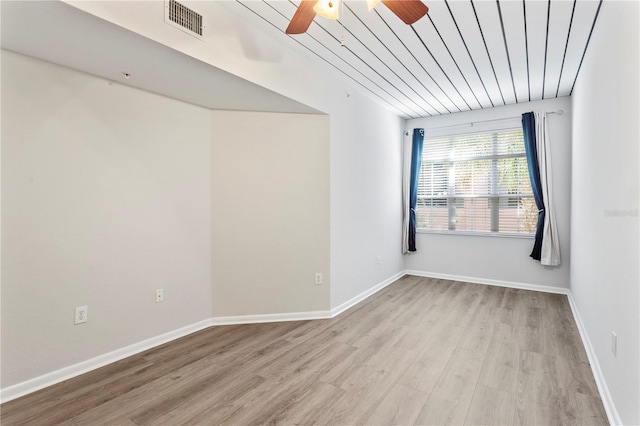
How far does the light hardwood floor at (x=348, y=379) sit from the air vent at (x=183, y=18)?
247 cm

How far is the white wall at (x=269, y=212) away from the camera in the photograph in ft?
10.8

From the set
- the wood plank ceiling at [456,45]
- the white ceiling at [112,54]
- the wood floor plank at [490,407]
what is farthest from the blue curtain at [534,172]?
the white ceiling at [112,54]

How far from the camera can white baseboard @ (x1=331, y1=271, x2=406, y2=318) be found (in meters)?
3.63

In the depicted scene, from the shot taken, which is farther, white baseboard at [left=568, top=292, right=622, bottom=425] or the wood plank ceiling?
the wood plank ceiling

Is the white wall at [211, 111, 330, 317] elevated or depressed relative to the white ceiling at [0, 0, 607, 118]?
depressed

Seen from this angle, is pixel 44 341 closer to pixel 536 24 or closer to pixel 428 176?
pixel 536 24

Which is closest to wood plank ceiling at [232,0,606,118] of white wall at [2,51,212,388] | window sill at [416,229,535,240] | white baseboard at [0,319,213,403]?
white wall at [2,51,212,388]

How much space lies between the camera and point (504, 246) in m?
4.70

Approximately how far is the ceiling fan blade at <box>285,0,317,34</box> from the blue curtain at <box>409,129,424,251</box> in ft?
12.3

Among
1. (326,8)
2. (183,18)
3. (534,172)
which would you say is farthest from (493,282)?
(183,18)

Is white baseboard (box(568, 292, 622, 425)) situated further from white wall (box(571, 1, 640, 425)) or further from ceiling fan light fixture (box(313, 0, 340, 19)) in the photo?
ceiling fan light fixture (box(313, 0, 340, 19))

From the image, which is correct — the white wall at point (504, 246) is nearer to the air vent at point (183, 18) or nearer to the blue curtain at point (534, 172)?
the blue curtain at point (534, 172)

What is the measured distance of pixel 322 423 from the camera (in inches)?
70.5

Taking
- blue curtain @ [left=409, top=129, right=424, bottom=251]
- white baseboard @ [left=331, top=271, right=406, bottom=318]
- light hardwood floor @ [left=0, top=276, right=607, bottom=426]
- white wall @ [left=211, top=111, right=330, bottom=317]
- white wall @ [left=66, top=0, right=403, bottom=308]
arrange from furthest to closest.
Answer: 1. blue curtain @ [left=409, top=129, right=424, bottom=251]
2. white baseboard @ [left=331, top=271, right=406, bottom=318]
3. white wall @ [left=211, top=111, right=330, bottom=317]
4. white wall @ [left=66, top=0, right=403, bottom=308]
5. light hardwood floor @ [left=0, top=276, right=607, bottom=426]
